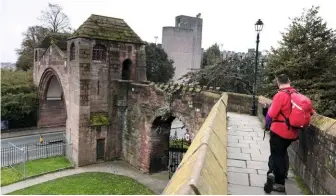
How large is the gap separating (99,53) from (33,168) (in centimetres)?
745

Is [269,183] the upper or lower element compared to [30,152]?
upper

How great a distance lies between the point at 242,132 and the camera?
29.0 ft

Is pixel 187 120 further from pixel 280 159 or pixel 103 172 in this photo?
pixel 280 159

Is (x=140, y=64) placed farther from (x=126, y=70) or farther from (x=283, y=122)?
(x=283, y=122)

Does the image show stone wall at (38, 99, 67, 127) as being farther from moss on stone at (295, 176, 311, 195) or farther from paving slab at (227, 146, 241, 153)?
moss on stone at (295, 176, 311, 195)

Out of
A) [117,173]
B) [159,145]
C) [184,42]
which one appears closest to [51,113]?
[117,173]

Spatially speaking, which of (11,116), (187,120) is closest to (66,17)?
(11,116)

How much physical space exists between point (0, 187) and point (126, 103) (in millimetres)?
8031

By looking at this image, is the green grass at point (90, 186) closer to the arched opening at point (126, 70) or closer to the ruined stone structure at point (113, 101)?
the ruined stone structure at point (113, 101)

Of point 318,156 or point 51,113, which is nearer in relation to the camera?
point 318,156

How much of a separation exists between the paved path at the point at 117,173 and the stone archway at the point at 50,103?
13880 mm

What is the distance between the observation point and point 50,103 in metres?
31.5

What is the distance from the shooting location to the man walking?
4066 mm

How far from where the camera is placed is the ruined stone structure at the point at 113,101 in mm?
17828
